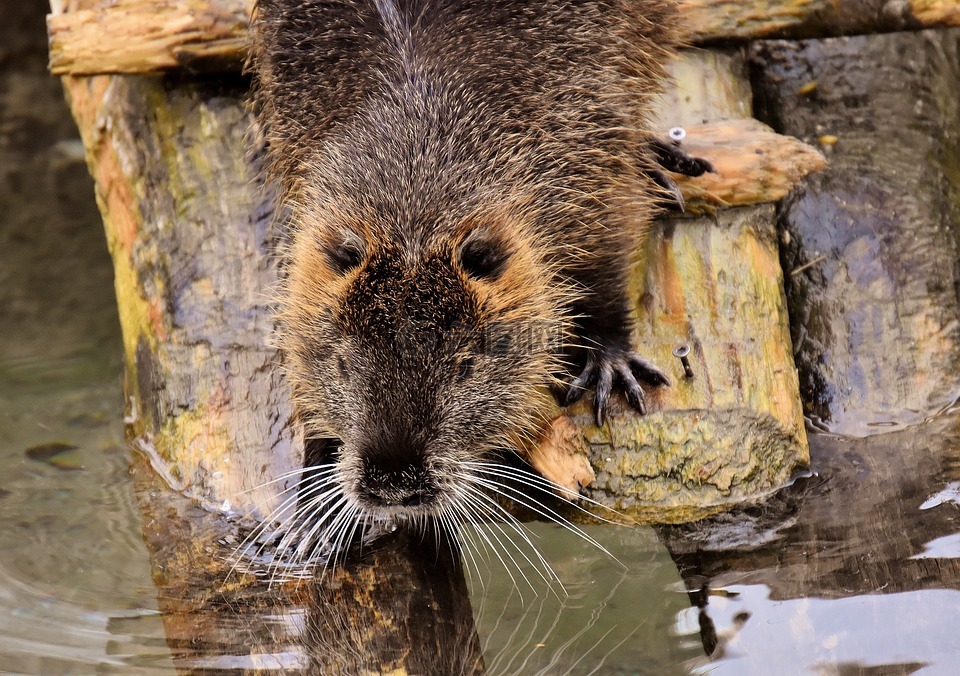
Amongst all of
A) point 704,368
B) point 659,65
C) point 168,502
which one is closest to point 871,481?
point 704,368

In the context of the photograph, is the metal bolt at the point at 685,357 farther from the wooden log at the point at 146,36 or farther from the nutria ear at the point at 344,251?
the wooden log at the point at 146,36

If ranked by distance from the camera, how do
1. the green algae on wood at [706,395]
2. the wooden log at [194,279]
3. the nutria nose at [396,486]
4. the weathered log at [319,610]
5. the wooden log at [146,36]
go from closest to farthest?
the weathered log at [319,610]
the nutria nose at [396,486]
the green algae on wood at [706,395]
the wooden log at [194,279]
the wooden log at [146,36]

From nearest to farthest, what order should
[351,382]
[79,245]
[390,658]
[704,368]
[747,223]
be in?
1. [390,658]
2. [351,382]
3. [704,368]
4. [747,223]
5. [79,245]

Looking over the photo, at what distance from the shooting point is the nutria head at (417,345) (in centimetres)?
325

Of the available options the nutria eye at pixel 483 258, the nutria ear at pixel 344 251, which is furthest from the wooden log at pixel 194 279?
the nutria eye at pixel 483 258

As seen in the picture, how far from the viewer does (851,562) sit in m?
3.41

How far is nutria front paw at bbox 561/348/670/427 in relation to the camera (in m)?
3.60

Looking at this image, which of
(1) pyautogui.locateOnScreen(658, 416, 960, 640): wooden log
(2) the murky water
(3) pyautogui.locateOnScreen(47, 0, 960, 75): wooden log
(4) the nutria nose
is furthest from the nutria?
(1) pyautogui.locateOnScreen(658, 416, 960, 640): wooden log

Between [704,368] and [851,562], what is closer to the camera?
[851,562]

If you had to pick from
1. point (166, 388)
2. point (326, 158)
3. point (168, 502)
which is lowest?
point (168, 502)

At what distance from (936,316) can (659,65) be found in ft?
4.58

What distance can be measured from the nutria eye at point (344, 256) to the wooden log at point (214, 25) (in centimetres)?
113

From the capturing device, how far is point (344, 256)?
3438 millimetres

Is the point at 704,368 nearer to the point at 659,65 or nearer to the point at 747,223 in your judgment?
the point at 747,223
